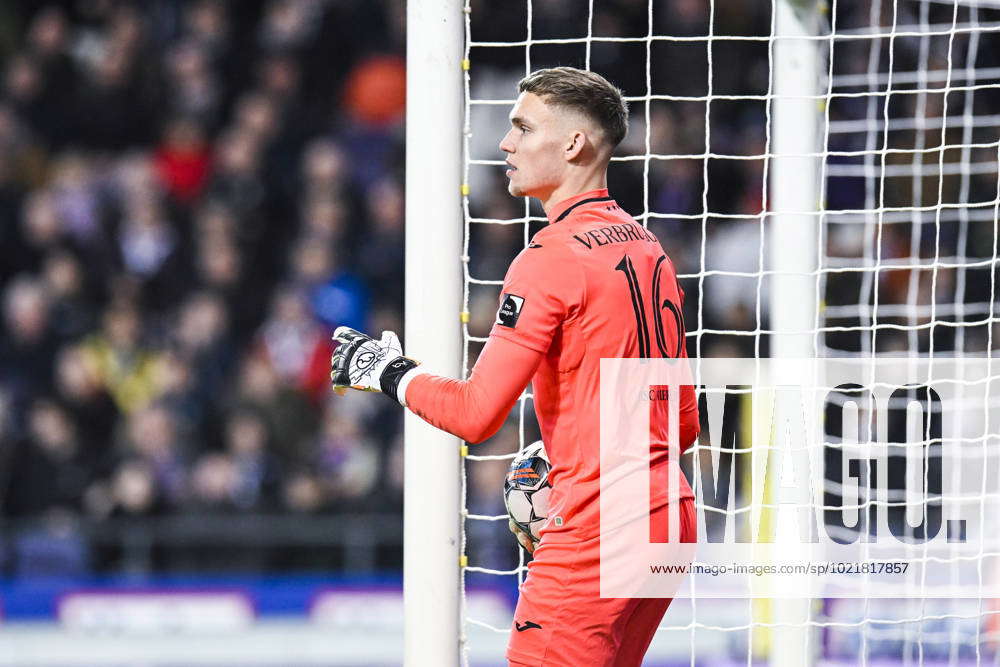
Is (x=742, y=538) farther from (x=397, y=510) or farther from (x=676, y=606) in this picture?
(x=397, y=510)

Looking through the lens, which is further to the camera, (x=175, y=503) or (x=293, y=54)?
(x=293, y=54)

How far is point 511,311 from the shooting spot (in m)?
2.96

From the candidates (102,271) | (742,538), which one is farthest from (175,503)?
(742,538)

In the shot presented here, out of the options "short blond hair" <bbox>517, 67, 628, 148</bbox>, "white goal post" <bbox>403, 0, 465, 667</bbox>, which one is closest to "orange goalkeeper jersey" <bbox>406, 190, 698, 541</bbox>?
"short blond hair" <bbox>517, 67, 628, 148</bbox>

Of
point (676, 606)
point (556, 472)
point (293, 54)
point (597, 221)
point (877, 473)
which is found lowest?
point (676, 606)

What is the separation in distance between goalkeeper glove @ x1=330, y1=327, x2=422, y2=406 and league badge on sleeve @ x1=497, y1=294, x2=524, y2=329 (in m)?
0.26

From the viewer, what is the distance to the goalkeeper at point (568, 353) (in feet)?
9.71

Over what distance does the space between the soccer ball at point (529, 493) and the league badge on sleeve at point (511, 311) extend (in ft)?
1.51

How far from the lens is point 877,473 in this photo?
18.3ft

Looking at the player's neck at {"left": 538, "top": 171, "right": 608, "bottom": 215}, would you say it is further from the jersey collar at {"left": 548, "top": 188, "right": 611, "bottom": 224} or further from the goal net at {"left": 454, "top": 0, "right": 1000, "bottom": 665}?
the goal net at {"left": 454, "top": 0, "right": 1000, "bottom": 665}

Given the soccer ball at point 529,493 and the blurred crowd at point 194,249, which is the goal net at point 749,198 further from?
the soccer ball at point 529,493

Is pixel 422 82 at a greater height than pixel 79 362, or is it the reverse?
pixel 422 82

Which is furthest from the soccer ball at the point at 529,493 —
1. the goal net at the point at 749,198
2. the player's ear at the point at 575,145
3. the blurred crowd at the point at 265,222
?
the blurred crowd at the point at 265,222

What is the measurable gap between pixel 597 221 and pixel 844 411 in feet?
8.23
